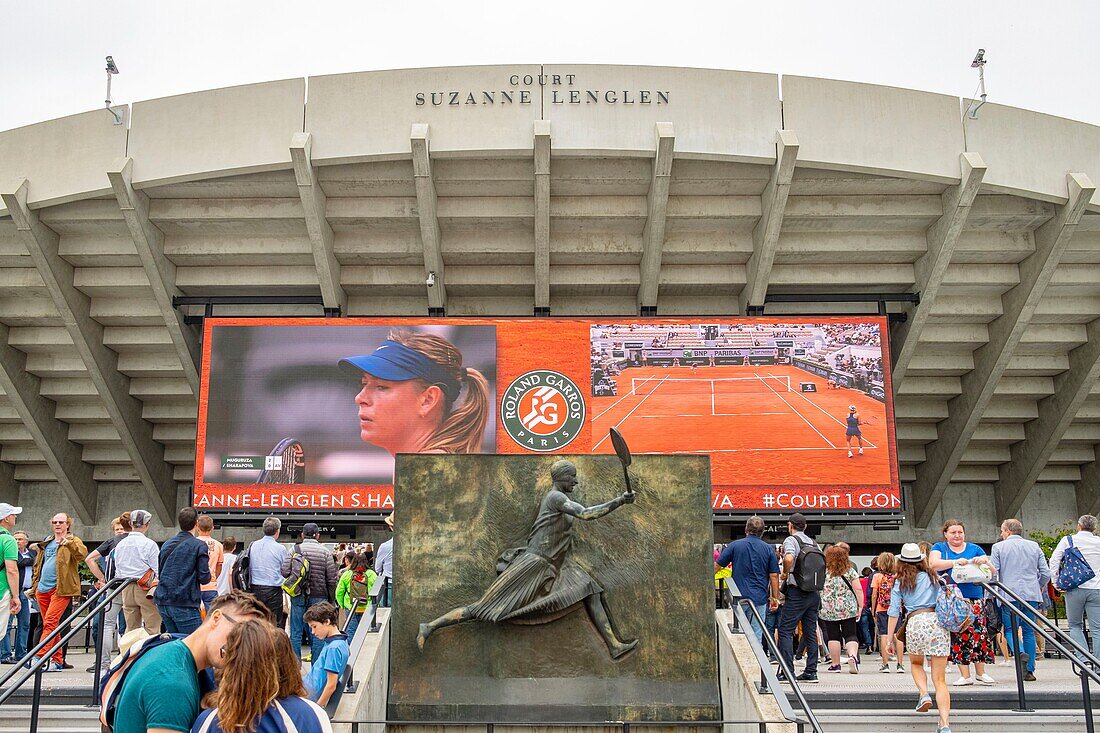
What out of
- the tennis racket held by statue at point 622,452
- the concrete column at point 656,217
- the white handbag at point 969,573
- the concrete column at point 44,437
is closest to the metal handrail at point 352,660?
the tennis racket held by statue at point 622,452

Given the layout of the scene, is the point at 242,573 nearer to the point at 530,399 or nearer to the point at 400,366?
the point at 400,366

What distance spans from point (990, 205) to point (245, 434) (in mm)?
12072

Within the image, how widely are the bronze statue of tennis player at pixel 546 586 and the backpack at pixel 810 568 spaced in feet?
6.42

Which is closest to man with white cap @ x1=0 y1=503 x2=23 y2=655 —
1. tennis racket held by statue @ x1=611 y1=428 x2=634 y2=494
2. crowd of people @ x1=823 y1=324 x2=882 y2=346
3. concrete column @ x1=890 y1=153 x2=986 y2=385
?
tennis racket held by statue @ x1=611 y1=428 x2=634 y2=494

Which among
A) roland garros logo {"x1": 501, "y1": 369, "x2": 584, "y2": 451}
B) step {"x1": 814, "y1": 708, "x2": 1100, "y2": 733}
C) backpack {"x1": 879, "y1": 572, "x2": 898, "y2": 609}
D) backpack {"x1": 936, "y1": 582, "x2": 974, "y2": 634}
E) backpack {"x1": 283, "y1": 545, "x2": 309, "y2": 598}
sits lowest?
step {"x1": 814, "y1": 708, "x2": 1100, "y2": 733}


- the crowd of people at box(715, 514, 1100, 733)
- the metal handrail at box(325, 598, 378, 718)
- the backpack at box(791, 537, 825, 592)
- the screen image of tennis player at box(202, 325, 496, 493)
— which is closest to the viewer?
the metal handrail at box(325, 598, 378, 718)

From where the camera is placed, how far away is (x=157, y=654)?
3576 mm

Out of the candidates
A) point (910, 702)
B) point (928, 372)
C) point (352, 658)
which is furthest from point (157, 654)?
point (928, 372)

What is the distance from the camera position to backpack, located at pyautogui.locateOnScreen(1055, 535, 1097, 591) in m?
9.45

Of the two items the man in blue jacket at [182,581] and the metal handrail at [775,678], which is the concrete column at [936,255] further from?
the man in blue jacket at [182,581]

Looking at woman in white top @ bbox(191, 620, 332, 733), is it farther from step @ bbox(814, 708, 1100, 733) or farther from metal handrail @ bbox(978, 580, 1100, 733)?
metal handrail @ bbox(978, 580, 1100, 733)

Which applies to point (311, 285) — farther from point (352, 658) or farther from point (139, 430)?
point (352, 658)

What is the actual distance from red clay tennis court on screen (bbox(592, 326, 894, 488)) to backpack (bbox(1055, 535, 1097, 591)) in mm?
7504

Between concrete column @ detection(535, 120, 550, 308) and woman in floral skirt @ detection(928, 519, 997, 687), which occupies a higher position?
concrete column @ detection(535, 120, 550, 308)
